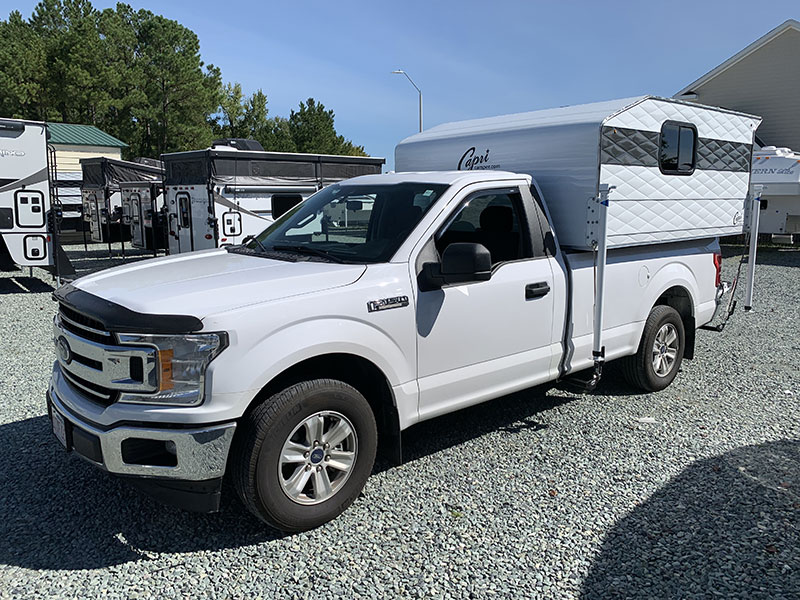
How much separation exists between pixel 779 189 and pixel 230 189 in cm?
1385

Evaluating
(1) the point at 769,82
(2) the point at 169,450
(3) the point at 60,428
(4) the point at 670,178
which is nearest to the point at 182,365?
(2) the point at 169,450

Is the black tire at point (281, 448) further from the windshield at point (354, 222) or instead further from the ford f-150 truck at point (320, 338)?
the windshield at point (354, 222)

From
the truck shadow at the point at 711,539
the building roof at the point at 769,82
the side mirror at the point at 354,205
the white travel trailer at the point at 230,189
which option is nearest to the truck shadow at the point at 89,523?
the truck shadow at the point at 711,539

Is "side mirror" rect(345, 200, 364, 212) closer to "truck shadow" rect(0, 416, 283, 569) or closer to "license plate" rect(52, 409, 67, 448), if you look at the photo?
"truck shadow" rect(0, 416, 283, 569)

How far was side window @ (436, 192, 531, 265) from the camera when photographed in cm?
469

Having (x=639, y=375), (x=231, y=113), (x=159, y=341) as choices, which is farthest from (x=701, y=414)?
(x=231, y=113)

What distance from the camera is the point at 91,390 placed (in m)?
3.43

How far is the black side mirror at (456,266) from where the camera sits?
382 centimetres

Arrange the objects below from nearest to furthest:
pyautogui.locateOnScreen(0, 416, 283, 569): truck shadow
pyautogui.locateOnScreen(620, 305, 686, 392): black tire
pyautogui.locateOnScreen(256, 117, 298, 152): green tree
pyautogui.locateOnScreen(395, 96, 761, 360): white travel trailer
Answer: pyautogui.locateOnScreen(0, 416, 283, 569): truck shadow, pyautogui.locateOnScreen(395, 96, 761, 360): white travel trailer, pyautogui.locateOnScreen(620, 305, 686, 392): black tire, pyautogui.locateOnScreen(256, 117, 298, 152): green tree

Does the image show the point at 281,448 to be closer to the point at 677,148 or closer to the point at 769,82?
the point at 677,148

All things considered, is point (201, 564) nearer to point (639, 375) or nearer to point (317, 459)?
point (317, 459)

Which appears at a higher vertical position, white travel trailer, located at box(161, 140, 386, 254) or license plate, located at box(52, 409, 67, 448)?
white travel trailer, located at box(161, 140, 386, 254)

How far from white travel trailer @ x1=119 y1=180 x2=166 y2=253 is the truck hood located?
41.2 feet

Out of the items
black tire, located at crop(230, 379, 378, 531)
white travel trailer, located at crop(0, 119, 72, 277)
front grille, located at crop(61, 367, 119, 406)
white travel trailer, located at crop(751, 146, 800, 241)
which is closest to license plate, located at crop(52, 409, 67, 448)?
front grille, located at crop(61, 367, 119, 406)
